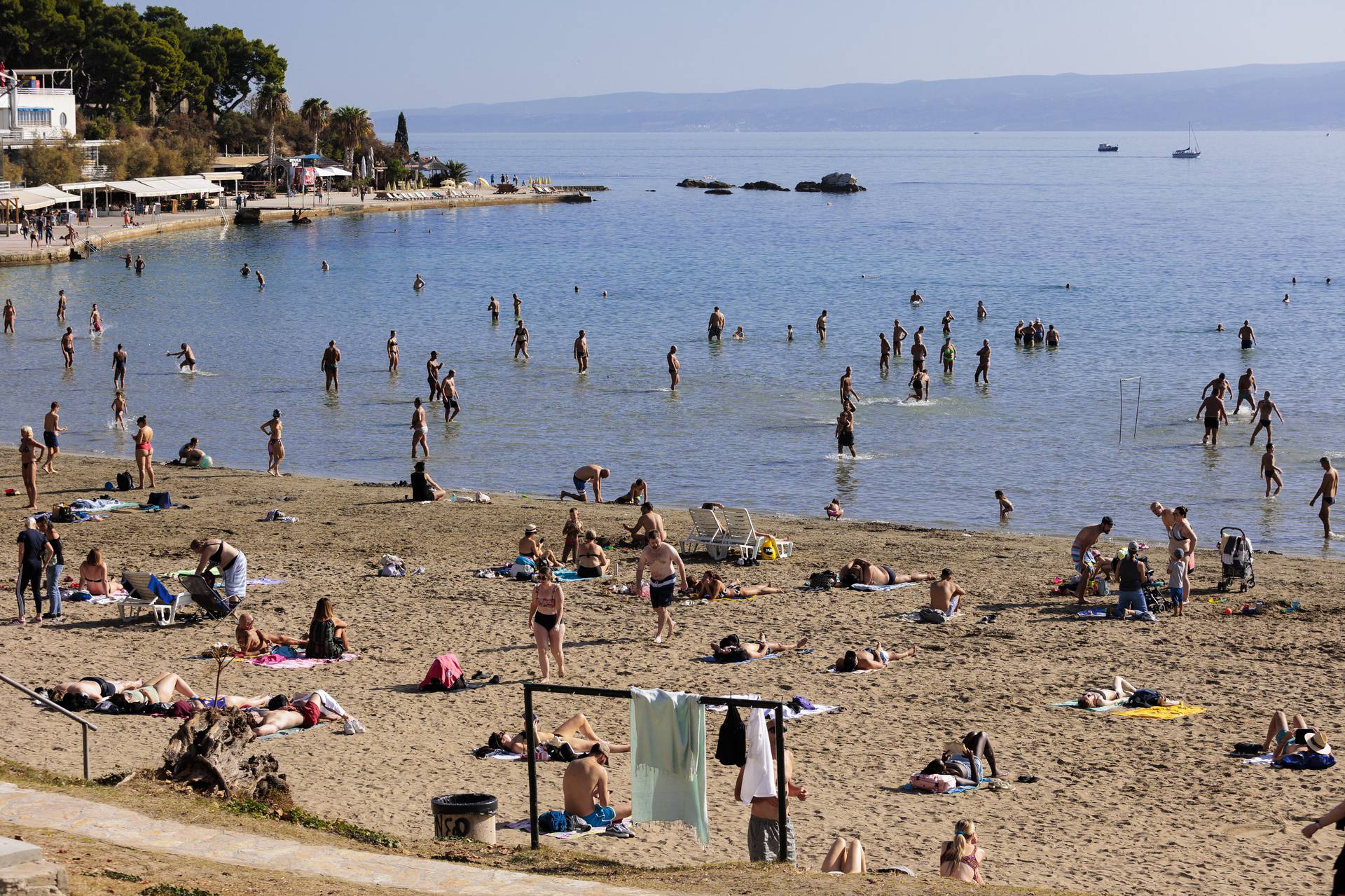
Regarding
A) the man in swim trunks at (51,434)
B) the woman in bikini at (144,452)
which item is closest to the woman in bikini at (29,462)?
the woman in bikini at (144,452)

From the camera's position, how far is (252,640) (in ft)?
46.9

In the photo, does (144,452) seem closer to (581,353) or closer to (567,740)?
(567,740)

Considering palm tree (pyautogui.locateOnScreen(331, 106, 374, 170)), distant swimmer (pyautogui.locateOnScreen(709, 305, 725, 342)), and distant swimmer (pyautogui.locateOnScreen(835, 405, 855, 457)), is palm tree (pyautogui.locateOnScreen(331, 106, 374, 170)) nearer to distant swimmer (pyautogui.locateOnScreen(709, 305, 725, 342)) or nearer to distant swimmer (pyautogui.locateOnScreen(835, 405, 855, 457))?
distant swimmer (pyautogui.locateOnScreen(709, 305, 725, 342))

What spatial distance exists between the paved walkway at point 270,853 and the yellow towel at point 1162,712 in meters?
6.55

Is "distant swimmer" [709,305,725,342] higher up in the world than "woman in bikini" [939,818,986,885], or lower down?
higher up

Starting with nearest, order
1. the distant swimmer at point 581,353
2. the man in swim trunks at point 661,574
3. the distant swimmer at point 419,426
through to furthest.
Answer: the man in swim trunks at point 661,574 → the distant swimmer at point 419,426 → the distant swimmer at point 581,353

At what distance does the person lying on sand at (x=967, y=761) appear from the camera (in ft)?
36.5

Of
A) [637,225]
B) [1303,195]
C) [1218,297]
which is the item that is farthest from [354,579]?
[1303,195]

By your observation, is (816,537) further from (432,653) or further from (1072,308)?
(1072,308)

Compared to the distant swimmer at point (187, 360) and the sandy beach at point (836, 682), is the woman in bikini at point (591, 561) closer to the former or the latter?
the sandy beach at point (836, 682)

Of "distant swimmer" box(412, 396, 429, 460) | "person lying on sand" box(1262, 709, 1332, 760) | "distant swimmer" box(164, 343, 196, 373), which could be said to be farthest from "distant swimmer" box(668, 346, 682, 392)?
"person lying on sand" box(1262, 709, 1332, 760)

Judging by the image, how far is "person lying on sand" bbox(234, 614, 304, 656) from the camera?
14273 millimetres

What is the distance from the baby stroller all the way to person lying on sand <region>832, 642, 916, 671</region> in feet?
17.3

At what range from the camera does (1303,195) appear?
5699 inches
